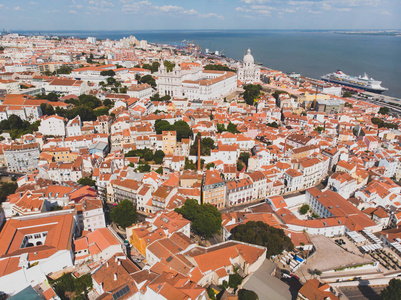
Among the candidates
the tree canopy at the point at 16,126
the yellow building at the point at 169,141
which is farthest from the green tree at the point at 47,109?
the yellow building at the point at 169,141

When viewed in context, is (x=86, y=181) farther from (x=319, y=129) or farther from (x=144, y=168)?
(x=319, y=129)

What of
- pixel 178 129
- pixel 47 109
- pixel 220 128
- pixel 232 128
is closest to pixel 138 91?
pixel 47 109

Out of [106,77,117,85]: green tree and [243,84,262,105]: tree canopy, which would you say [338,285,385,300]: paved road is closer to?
[243,84,262,105]: tree canopy

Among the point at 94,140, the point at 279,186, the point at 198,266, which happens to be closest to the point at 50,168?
the point at 94,140

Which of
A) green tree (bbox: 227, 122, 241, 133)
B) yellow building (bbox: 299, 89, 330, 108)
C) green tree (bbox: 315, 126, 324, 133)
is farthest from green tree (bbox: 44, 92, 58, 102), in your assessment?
yellow building (bbox: 299, 89, 330, 108)

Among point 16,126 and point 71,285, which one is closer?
→ point 71,285
